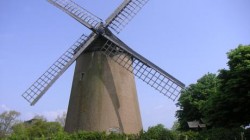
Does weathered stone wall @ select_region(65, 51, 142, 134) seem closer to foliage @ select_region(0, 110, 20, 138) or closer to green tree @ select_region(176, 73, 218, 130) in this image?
green tree @ select_region(176, 73, 218, 130)

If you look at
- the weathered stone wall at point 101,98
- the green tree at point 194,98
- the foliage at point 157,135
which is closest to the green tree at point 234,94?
the foliage at point 157,135

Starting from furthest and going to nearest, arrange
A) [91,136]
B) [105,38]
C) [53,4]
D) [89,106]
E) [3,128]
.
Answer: [3,128] < [53,4] < [105,38] < [89,106] < [91,136]

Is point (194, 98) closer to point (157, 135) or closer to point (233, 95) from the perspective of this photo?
point (233, 95)

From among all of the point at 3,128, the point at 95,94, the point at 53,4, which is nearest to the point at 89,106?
the point at 95,94

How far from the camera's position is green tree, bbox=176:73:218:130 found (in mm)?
39312

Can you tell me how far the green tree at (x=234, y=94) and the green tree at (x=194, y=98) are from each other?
46.8ft

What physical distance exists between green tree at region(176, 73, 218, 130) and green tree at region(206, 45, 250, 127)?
1425 cm

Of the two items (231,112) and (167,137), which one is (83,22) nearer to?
(167,137)

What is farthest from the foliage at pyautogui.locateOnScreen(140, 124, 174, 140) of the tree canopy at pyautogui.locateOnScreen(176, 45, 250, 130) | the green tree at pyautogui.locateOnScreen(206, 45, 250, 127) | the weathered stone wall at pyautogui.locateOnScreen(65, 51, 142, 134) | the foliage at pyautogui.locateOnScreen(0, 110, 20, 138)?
the foliage at pyautogui.locateOnScreen(0, 110, 20, 138)

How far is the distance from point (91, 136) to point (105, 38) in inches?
247

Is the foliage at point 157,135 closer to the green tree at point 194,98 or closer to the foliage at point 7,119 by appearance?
the green tree at point 194,98

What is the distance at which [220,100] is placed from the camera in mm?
23406

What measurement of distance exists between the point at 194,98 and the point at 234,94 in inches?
740

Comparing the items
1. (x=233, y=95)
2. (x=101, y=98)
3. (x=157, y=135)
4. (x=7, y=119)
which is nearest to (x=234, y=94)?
(x=233, y=95)
